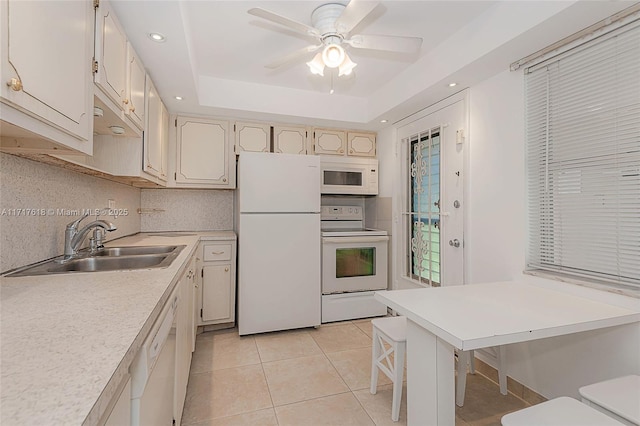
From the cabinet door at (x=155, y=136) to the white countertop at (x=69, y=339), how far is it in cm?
124

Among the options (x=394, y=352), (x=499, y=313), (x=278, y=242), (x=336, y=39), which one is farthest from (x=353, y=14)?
(x=278, y=242)

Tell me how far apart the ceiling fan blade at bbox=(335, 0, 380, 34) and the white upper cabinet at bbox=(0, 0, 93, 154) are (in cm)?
114

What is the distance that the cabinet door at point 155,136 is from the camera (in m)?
2.21

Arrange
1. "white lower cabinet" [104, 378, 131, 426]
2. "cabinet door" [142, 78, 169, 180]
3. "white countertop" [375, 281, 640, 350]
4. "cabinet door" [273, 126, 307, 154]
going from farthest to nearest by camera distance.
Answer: "cabinet door" [273, 126, 307, 154] → "cabinet door" [142, 78, 169, 180] → "white countertop" [375, 281, 640, 350] → "white lower cabinet" [104, 378, 131, 426]

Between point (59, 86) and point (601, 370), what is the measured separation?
2.65 m

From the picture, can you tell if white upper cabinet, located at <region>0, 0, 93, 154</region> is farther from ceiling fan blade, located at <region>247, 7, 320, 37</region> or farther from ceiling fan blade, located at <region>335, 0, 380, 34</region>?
ceiling fan blade, located at <region>335, 0, 380, 34</region>

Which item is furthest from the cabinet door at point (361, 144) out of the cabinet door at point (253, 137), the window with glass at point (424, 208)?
the cabinet door at point (253, 137)

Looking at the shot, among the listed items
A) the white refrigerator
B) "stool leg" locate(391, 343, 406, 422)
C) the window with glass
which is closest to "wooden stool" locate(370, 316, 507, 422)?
"stool leg" locate(391, 343, 406, 422)

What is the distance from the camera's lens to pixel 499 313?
1.35 m

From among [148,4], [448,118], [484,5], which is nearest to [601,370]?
[448,118]

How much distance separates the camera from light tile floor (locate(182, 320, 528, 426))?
175cm

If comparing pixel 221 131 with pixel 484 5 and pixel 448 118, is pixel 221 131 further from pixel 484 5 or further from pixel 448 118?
pixel 484 5

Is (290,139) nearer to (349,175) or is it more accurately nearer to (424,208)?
(349,175)

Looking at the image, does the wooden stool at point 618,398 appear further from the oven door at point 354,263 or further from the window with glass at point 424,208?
the oven door at point 354,263
